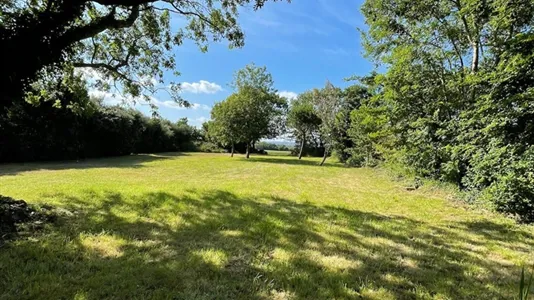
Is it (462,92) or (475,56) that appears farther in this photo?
(475,56)

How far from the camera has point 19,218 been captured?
11.3ft

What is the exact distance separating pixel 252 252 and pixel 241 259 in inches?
9.2

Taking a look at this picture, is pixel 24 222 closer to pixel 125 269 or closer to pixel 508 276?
pixel 125 269

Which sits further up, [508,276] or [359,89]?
[359,89]

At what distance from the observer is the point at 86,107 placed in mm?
6578

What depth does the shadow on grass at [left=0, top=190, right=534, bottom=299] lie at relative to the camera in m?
2.23

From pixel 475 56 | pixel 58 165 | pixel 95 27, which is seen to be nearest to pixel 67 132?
pixel 58 165

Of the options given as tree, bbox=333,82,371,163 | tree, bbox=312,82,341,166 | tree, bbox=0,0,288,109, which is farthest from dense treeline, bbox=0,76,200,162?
tree, bbox=333,82,371,163

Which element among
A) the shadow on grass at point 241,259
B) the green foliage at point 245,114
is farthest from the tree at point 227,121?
the shadow on grass at point 241,259

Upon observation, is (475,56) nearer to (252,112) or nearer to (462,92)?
(462,92)

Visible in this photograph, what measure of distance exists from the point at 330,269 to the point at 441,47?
8.23 metres

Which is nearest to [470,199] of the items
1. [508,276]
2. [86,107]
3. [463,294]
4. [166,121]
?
[508,276]

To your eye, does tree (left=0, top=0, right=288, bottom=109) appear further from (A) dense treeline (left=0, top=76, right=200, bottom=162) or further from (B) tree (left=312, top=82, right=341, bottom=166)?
(B) tree (left=312, top=82, right=341, bottom=166)

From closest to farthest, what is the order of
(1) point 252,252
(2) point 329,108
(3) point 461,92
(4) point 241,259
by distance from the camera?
(4) point 241,259
(1) point 252,252
(3) point 461,92
(2) point 329,108
